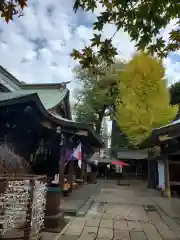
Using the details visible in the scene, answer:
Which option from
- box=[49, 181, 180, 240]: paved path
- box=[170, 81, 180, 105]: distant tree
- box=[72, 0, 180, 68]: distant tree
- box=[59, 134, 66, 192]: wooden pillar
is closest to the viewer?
box=[72, 0, 180, 68]: distant tree

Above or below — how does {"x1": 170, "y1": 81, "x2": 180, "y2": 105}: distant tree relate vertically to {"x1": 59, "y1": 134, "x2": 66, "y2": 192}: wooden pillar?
above

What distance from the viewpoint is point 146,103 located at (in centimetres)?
3281

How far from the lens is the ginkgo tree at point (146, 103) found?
3181 centimetres

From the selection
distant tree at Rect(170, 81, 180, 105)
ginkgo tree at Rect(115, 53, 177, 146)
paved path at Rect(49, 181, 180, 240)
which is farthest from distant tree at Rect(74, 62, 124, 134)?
paved path at Rect(49, 181, 180, 240)

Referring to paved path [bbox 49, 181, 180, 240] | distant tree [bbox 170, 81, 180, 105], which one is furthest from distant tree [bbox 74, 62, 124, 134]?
paved path [bbox 49, 181, 180, 240]

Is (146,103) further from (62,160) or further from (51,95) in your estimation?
(62,160)

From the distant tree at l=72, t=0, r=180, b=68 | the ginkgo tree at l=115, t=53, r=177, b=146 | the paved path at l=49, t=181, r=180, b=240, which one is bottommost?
the paved path at l=49, t=181, r=180, b=240

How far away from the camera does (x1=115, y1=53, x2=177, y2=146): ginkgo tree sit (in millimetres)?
31812

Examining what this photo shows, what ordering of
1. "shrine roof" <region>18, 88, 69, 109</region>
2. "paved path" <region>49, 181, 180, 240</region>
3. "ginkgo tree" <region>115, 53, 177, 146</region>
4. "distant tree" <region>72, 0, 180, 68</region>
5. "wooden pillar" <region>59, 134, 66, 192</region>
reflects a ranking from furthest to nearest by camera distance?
"ginkgo tree" <region>115, 53, 177, 146</region> → "shrine roof" <region>18, 88, 69, 109</region> → "wooden pillar" <region>59, 134, 66, 192</region> → "paved path" <region>49, 181, 180, 240</region> → "distant tree" <region>72, 0, 180, 68</region>

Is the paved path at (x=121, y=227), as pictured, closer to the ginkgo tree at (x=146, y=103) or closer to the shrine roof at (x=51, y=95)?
the shrine roof at (x=51, y=95)

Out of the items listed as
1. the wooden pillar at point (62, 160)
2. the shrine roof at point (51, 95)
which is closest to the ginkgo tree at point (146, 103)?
the shrine roof at point (51, 95)

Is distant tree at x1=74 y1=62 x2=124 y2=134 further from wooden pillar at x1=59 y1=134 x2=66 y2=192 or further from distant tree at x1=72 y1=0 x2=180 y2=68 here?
distant tree at x1=72 y1=0 x2=180 y2=68

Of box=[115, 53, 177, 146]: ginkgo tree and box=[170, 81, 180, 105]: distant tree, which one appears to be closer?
box=[115, 53, 177, 146]: ginkgo tree

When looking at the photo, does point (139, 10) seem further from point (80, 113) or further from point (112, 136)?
point (112, 136)
